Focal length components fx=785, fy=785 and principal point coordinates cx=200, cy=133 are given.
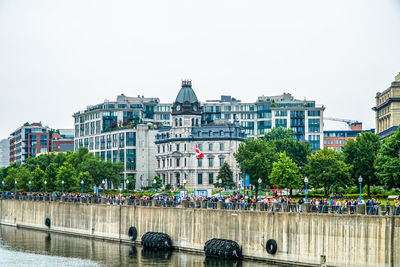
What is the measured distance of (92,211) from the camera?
4350 inches

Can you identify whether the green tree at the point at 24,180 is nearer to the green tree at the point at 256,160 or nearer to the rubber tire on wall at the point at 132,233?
the green tree at the point at 256,160

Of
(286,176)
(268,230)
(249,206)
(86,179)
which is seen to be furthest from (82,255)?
(86,179)

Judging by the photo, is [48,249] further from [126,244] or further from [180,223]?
[180,223]

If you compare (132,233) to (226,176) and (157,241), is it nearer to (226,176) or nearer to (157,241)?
(157,241)

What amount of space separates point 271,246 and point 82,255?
2556cm

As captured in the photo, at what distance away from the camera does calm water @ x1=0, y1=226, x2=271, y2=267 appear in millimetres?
81150

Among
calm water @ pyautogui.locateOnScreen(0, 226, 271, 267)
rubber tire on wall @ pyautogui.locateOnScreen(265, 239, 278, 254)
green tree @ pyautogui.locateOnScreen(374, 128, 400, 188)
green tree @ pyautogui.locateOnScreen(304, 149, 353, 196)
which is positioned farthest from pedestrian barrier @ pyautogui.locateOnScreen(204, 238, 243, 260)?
green tree @ pyautogui.locateOnScreen(304, 149, 353, 196)

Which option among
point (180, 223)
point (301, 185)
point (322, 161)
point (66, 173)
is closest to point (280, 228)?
point (180, 223)

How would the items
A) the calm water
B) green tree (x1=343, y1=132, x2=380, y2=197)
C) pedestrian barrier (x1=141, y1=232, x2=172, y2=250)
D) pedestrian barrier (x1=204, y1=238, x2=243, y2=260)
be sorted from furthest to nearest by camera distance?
green tree (x1=343, y1=132, x2=380, y2=197), pedestrian barrier (x1=141, y1=232, x2=172, y2=250), the calm water, pedestrian barrier (x1=204, y1=238, x2=243, y2=260)

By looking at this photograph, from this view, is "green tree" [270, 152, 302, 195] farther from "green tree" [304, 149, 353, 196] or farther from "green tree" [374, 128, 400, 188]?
"green tree" [374, 128, 400, 188]

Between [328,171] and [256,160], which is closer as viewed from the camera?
[328,171]

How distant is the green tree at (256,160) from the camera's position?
153312mm

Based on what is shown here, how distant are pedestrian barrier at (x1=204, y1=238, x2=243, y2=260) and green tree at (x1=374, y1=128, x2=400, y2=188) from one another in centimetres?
3115

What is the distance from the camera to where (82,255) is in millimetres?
90125
